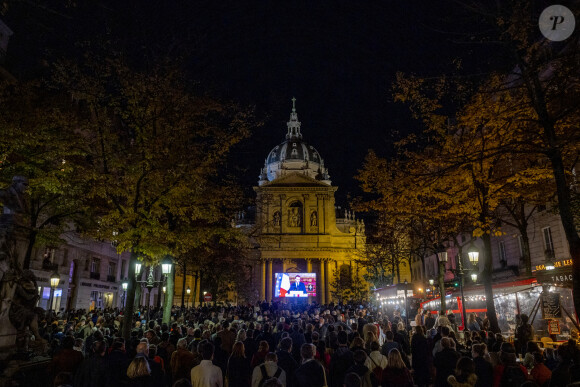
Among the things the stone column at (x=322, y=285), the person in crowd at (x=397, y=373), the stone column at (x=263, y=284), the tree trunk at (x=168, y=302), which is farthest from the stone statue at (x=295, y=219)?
the person in crowd at (x=397, y=373)

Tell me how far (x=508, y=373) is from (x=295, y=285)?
46000 mm

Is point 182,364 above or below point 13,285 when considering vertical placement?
below

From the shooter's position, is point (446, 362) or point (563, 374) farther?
point (446, 362)

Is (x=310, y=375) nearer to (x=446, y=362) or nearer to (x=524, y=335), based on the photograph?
(x=446, y=362)

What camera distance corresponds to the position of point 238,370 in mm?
8141

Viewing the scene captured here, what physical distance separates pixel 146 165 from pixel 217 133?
4.39m

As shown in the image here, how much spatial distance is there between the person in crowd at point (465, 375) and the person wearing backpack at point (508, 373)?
1.05 m

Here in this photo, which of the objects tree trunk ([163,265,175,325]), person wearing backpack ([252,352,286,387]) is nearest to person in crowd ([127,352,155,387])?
person wearing backpack ([252,352,286,387])

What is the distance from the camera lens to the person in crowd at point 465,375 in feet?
21.3

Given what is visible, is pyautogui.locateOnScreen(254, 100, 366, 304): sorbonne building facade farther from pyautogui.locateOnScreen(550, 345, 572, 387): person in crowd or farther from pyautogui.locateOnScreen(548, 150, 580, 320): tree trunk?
pyautogui.locateOnScreen(550, 345, 572, 387): person in crowd

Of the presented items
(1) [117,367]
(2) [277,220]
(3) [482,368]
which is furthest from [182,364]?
(2) [277,220]

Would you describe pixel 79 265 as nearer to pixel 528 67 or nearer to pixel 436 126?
pixel 436 126

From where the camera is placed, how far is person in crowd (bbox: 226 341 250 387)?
8062 mm

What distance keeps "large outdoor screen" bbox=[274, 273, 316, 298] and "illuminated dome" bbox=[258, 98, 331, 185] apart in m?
50.1
